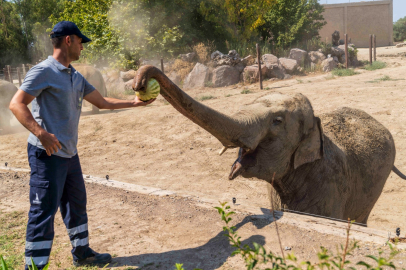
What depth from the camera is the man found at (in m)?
3.11

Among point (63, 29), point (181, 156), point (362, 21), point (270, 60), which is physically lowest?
point (181, 156)

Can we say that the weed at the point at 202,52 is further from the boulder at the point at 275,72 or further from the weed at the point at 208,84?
the boulder at the point at 275,72

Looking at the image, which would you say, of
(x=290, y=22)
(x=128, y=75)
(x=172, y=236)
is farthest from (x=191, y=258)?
(x=290, y=22)

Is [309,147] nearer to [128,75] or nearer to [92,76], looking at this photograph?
[92,76]

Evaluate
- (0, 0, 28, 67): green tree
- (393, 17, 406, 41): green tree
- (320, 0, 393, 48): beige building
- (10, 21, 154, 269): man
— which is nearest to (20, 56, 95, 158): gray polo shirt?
(10, 21, 154, 269): man

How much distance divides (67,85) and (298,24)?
2051 centimetres

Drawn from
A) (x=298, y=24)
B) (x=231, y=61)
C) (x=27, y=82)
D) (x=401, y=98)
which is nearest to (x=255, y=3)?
Answer: (x=298, y=24)

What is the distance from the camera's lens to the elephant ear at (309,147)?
4.19 meters

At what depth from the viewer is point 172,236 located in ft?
13.2

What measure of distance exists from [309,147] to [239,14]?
19.3 meters

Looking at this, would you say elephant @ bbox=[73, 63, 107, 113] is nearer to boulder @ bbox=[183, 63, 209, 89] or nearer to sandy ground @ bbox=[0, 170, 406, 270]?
boulder @ bbox=[183, 63, 209, 89]

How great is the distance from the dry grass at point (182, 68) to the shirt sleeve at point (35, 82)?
1652 cm

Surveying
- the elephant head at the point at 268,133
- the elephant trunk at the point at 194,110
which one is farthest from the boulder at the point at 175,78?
the elephant trunk at the point at 194,110

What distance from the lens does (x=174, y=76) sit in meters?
19.8
